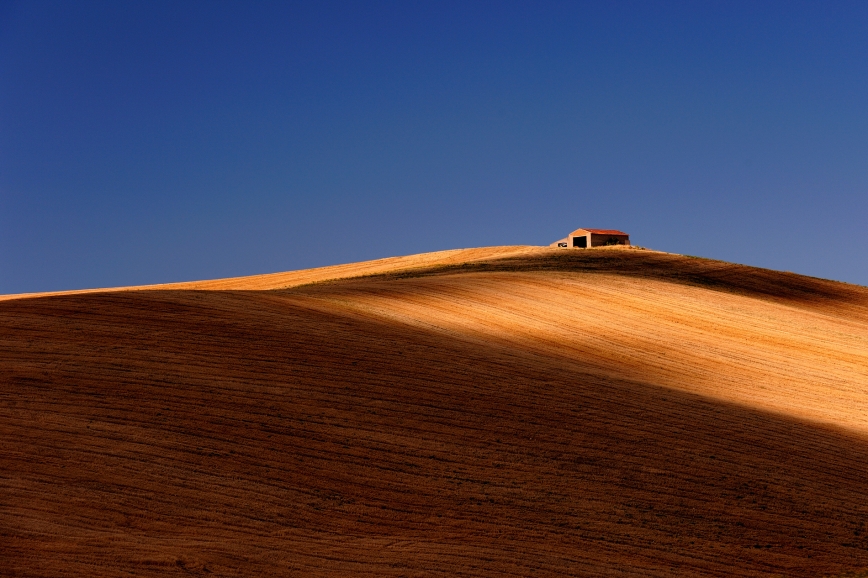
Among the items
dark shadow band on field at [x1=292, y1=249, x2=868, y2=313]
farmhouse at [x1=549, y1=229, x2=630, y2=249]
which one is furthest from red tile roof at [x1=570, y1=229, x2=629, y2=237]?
dark shadow band on field at [x1=292, y1=249, x2=868, y2=313]

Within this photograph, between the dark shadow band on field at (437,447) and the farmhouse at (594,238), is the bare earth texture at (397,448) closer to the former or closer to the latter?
the dark shadow band on field at (437,447)

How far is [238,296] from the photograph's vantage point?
78.9ft

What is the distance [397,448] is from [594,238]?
146ft

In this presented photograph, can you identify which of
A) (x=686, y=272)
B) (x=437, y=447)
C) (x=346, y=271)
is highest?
(x=346, y=271)

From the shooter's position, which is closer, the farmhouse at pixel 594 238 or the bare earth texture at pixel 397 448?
the bare earth texture at pixel 397 448

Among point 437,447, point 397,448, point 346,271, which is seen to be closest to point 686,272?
point 346,271

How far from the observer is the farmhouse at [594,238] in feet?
191

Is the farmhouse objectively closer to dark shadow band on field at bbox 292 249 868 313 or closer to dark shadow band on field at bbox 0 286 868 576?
dark shadow band on field at bbox 292 249 868 313

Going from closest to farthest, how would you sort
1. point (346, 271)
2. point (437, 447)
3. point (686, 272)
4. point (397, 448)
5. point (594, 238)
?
1. point (397, 448)
2. point (437, 447)
3. point (686, 272)
4. point (346, 271)
5. point (594, 238)

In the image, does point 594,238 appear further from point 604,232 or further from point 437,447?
point 437,447

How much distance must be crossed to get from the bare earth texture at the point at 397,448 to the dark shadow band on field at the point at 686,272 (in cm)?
1255

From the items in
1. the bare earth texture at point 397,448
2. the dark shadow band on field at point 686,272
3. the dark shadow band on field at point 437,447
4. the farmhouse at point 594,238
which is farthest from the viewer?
the farmhouse at point 594,238

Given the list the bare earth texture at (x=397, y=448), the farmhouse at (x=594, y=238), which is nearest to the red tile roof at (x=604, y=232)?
the farmhouse at (x=594, y=238)

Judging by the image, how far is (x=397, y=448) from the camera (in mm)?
15141
